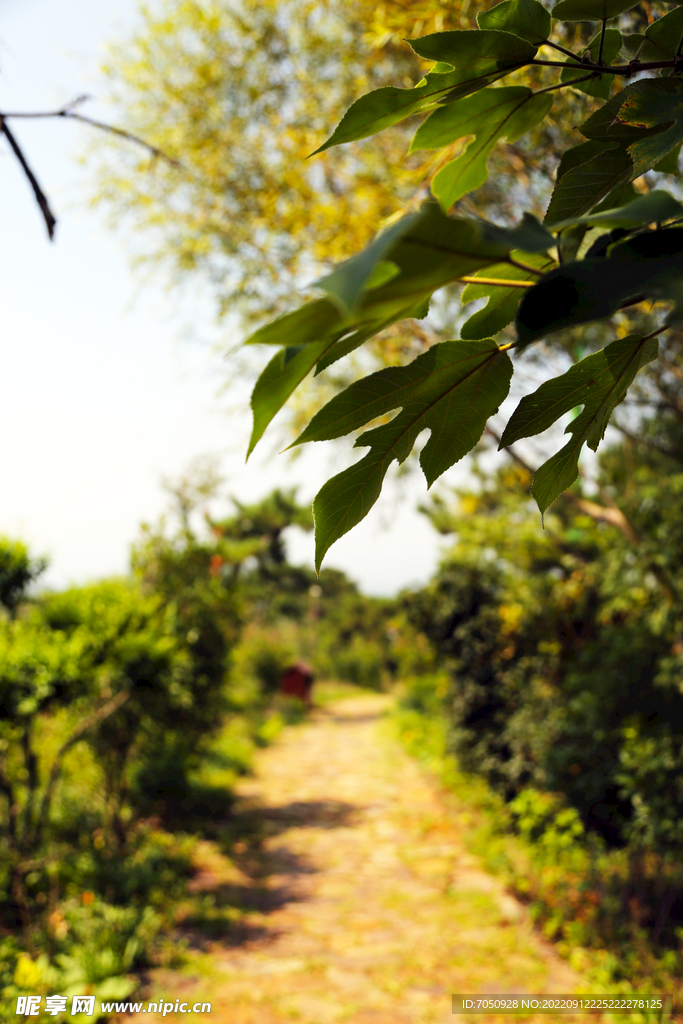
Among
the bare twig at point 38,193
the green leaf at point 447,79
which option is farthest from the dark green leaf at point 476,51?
the bare twig at point 38,193

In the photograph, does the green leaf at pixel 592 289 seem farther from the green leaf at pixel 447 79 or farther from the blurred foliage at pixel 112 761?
the blurred foliage at pixel 112 761

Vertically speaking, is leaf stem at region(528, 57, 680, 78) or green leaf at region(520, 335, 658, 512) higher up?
leaf stem at region(528, 57, 680, 78)

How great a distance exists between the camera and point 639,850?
346 centimetres

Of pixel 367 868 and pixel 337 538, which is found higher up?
pixel 337 538

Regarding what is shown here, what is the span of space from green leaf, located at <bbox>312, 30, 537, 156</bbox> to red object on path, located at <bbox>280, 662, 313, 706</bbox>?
13.4m

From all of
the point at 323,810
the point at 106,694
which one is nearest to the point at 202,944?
the point at 106,694

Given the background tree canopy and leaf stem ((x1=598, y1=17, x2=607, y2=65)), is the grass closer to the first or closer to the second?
the background tree canopy

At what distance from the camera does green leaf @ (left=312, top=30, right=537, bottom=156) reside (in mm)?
526

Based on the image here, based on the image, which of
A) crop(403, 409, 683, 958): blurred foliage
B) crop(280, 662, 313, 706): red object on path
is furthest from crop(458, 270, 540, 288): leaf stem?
crop(280, 662, 313, 706): red object on path

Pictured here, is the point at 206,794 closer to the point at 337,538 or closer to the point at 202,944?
the point at 202,944

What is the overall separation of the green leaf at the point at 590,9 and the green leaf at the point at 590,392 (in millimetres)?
309

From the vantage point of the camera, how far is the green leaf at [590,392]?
0.47 metres

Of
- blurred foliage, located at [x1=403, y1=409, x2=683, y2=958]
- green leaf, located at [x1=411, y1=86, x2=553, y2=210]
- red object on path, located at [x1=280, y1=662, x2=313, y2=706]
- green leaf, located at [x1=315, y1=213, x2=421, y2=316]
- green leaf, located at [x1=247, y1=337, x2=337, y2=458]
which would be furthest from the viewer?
red object on path, located at [x1=280, y1=662, x2=313, y2=706]

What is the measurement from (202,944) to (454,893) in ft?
5.21
